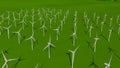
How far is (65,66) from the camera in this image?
21.6 feet

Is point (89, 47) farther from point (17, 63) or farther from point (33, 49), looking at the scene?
point (17, 63)

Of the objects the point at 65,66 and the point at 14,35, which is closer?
the point at 65,66

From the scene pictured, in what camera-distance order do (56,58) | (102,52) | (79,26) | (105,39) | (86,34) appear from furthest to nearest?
1. (79,26)
2. (86,34)
3. (105,39)
4. (102,52)
5. (56,58)

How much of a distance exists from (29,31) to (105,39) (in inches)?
125

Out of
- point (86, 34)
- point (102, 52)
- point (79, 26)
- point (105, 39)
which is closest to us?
point (102, 52)

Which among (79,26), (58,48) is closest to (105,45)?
(58,48)

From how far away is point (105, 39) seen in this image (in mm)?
9047

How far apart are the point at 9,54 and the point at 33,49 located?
0.78m

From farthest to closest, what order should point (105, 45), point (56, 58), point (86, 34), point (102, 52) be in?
point (86, 34) < point (105, 45) < point (102, 52) < point (56, 58)

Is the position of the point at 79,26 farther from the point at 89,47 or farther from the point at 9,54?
the point at 9,54

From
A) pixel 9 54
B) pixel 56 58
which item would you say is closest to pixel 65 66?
pixel 56 58

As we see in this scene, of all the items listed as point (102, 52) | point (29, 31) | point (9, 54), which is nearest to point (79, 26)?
point (29, 31)

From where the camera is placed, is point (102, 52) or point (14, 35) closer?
point (102, 52)

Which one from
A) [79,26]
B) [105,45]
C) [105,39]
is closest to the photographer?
[105,45]
